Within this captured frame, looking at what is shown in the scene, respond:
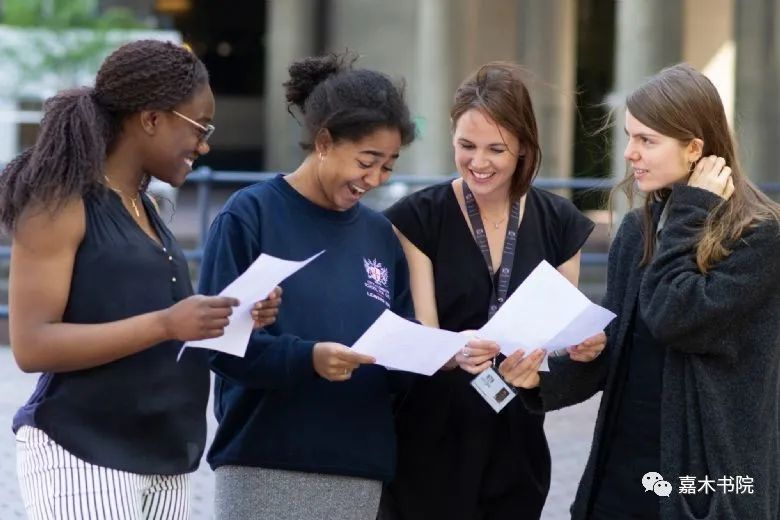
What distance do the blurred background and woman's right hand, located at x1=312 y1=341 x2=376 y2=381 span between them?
5.45 m

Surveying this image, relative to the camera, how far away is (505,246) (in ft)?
13.9

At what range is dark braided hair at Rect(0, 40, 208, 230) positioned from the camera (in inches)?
126

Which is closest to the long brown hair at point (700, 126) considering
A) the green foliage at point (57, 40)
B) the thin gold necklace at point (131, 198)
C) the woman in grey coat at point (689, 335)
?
the woman in grey coat at point (689, 335)

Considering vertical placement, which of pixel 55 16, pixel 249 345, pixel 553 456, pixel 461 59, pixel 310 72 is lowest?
pixel 553 456

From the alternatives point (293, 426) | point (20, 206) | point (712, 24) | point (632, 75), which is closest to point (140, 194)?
point (20, 206)

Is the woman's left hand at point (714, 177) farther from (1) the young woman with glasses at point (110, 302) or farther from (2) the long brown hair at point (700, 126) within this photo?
(1) the young woman with glasses at point (110, 302)

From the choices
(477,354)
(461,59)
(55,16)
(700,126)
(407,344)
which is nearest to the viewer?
(407,344)

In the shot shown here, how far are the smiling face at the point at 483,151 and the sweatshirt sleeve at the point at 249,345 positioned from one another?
2.56ft

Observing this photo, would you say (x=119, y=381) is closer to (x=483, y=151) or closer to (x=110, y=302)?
(x=110, y=302)

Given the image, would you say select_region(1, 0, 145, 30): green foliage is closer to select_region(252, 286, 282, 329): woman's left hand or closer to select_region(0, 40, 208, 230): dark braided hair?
select_region(0, 40, 208, 230): dark braided hair

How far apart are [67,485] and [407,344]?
3.05ft

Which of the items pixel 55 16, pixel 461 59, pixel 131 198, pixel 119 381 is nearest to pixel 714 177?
pixel 131 198

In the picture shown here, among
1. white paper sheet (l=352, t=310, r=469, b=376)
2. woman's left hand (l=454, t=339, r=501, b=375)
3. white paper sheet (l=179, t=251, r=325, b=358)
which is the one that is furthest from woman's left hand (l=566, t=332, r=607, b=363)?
white paper sheet (l=179, t=251, r=325, b=358)

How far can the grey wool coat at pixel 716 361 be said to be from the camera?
11.4 ft
